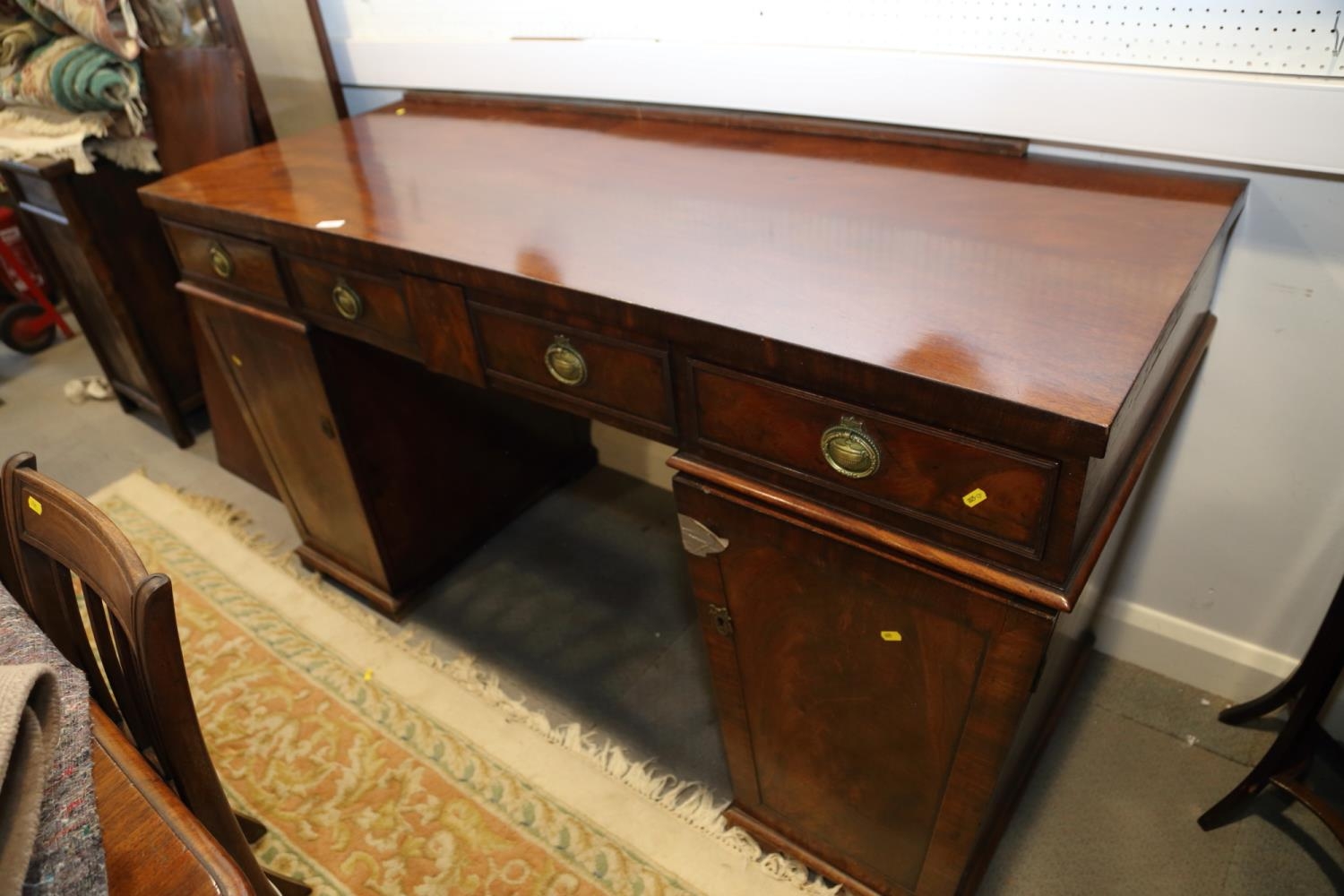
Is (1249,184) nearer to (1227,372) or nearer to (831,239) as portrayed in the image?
(1227,372)

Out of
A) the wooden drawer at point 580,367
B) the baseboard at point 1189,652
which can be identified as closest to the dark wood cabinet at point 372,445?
the wooden drawer at point 580,367

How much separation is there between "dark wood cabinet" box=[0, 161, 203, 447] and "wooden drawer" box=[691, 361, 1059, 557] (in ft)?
5.89

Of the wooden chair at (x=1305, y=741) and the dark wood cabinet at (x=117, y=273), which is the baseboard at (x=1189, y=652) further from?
the dark wood cabinet at (x=117, y=273)

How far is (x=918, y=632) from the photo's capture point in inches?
32.8

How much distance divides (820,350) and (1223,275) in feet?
2.20

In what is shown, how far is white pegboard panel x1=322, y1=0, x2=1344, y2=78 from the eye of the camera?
0.89 m

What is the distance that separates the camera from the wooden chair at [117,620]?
652 mm

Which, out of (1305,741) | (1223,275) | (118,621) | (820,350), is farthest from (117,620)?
(1305,741)

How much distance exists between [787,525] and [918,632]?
0.17 metres

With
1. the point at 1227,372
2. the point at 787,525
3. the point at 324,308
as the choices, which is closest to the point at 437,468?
the point at 324,308

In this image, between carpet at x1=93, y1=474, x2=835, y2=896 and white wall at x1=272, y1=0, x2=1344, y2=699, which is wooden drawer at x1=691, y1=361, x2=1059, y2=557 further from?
carpet at x1=93, y1=474, x2=835, y2=896

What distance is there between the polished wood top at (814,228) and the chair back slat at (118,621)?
448 millimetres

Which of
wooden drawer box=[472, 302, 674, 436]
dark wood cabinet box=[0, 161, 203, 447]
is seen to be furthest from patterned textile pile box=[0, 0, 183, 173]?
wooden drawer box=[472, 302, 674, 436]

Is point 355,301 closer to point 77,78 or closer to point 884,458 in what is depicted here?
point 884,458
